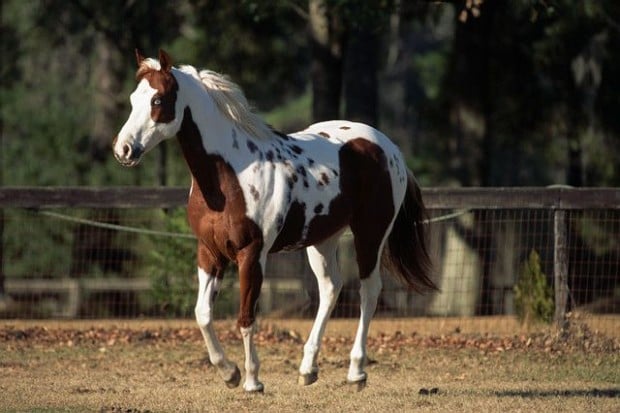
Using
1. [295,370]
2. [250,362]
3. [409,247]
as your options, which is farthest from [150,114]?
[295,370]

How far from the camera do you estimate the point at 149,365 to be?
10.1 m

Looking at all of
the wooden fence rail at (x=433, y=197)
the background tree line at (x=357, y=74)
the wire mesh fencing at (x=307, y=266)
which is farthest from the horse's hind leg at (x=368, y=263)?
the background tree line at (x=357, y=74)

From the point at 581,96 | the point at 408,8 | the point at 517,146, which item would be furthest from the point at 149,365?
the point at 517,146

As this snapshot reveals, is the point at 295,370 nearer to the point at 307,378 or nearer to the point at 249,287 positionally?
the point at 307,378

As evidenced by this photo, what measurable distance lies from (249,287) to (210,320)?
1.12 ft

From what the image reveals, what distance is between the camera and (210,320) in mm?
7809

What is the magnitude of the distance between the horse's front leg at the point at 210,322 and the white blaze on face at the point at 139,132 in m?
0.93

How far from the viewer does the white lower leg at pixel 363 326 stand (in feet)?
27.7

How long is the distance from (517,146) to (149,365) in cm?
1250

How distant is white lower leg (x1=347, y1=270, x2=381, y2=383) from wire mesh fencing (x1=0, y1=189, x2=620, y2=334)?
49.1 inches

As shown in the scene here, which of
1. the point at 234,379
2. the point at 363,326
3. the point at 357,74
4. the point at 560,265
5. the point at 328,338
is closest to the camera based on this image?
the point at 234,379

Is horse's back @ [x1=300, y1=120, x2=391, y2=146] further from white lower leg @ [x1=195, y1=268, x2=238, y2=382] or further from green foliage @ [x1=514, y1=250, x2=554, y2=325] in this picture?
green foliage @ [x1=514, y1=250, x2=554, y2=325]

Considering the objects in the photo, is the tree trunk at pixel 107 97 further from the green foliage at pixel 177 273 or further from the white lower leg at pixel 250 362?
the white lower leg at pixel 250 362

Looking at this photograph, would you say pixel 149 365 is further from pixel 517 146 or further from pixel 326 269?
pixel 517 146
